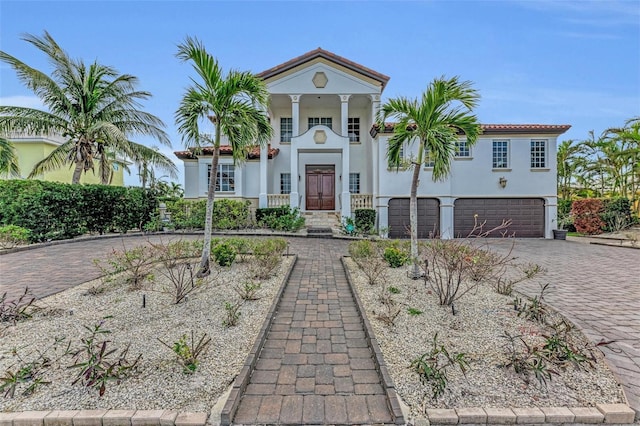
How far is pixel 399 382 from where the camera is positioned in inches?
120

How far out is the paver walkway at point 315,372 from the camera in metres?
2.70

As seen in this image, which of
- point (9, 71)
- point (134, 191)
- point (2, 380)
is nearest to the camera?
point (2, 380)

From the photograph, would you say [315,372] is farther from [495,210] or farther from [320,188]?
[495,210]

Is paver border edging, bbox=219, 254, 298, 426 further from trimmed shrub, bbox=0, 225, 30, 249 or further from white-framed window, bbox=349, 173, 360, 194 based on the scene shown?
white-framed window, bbox=349, 173, 360, 194

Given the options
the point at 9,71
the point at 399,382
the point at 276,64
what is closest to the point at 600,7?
the point at 276,64

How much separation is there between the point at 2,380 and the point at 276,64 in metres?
18.0

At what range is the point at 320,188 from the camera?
1917 centimetres

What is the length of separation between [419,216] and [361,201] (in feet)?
10.8

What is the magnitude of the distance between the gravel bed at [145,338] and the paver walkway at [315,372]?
35 centimetres

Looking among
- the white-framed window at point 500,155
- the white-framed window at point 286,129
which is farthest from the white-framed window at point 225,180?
the white-framed window at point 500,155

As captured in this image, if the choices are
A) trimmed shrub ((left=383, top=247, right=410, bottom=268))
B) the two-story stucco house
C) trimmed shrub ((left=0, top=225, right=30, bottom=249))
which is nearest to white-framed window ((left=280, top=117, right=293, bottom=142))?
the two-story stucco house

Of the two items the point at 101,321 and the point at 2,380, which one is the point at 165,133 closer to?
the point at 101,321

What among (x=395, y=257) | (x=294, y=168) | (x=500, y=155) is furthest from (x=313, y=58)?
(x=395, y=257)

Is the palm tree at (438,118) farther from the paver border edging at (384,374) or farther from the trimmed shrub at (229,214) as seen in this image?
the trimmed shrub at (229,214)
